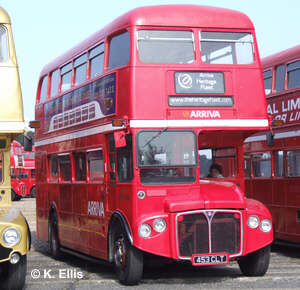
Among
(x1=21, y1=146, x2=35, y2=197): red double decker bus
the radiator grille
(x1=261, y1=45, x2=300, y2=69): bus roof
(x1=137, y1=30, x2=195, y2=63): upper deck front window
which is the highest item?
(x1=261, y1=45, x2=300, y2=69): bus roof

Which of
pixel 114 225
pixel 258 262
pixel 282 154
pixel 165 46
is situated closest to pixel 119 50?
pixel 165 46

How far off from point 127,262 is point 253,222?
195 cm

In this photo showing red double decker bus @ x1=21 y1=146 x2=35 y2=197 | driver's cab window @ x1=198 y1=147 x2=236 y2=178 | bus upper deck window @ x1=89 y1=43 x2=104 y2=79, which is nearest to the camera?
driver's cab window @ x1=198 y1=147 x2=236 y2=178

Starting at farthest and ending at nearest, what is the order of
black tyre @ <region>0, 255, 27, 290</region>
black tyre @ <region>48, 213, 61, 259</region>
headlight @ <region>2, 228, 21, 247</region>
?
black tyre @ <region>48, 213, 61, 259</region> → black tyre @ <region>0, 255, 27, 290</region> → headlight @ <region>2, 228, 21, 247</region>

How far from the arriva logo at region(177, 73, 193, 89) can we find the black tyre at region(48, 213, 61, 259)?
5.76 meters

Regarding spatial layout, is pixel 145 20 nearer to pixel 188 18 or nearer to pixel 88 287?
pixel 188 18

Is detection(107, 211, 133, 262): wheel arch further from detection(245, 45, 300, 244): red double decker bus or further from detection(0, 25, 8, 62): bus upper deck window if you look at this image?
detection(245, 45, 300, 244): red double decker bus

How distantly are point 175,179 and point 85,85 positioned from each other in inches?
128

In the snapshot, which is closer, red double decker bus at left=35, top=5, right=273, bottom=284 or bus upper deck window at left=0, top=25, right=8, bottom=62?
red double decker bus at left=35, top=5, right=273, bottom=284

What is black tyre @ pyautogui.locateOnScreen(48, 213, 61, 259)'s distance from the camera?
1560cm

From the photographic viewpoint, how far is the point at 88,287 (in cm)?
1069

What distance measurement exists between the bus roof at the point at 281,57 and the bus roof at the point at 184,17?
Result: 313 centimetres

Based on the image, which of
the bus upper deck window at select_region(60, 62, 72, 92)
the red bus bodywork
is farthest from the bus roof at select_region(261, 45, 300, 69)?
the red bus bodywork

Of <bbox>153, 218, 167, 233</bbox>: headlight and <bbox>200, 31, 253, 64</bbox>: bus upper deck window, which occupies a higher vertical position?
<bbox>200, 31, 253, 64</bbox>: bus upper deck window
